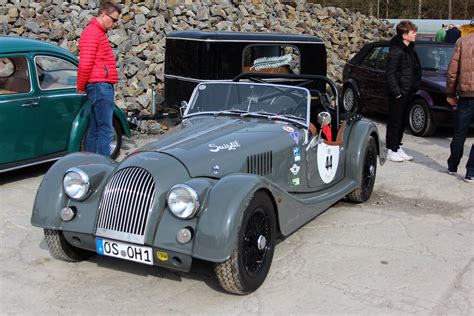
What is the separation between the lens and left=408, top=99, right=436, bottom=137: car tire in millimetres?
9961

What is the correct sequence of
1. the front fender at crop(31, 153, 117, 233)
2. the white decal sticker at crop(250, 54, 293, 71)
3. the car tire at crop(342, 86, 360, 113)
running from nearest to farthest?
1. the front fender at crop(31, 153, 117, 233)
2. the white decal sticker at crop(250, 54, 293, 71)
3. the car tire at crop(342, 86, 360, 113)

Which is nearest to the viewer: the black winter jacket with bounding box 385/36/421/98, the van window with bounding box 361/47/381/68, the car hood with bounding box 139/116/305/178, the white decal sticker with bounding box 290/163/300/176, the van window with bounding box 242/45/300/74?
the car hood with bounding box 139/116/305/178

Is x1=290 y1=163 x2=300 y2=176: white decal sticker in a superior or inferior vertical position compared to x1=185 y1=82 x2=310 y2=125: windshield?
inferior

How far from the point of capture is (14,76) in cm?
720

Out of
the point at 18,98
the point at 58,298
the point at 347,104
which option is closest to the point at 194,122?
the point at 58,298

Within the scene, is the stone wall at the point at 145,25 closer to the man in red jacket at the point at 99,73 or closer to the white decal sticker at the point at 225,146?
the man in red jacket at the point at 99,73

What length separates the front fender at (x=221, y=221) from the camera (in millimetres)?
3850

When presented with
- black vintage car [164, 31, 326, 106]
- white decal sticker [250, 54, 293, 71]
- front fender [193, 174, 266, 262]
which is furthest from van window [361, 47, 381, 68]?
front fender [193, 174, 266, 262]

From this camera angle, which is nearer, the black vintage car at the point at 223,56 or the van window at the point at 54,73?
the van window at the point at 54,73

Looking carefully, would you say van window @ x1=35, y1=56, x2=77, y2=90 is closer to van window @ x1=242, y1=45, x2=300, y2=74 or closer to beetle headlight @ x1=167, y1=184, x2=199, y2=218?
van window @ x1=242, y1=45, x2=300, y2=74

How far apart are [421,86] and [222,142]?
644 cm

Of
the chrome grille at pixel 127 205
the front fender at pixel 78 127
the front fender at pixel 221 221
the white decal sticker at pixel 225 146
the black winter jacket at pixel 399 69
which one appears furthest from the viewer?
the black winter jacket at pixel 399 69

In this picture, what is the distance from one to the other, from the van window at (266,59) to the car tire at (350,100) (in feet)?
5.27

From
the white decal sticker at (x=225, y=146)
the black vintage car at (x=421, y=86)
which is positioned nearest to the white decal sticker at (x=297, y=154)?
the white decal sticker at (x=225, y=146)
